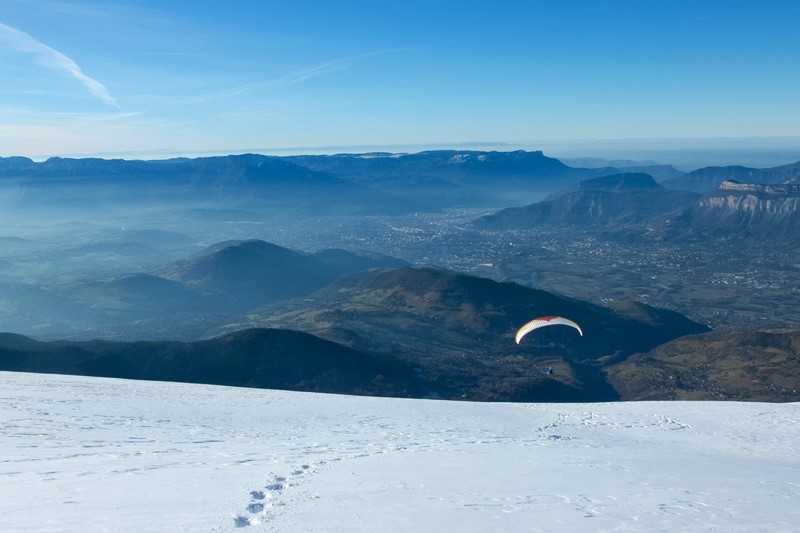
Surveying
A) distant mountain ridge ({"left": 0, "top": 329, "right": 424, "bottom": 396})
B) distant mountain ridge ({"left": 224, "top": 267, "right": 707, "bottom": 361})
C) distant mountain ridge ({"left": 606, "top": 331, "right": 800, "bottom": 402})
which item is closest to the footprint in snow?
distant mountain ridge ({"left": 0, "top": 329, "right": 424, "bottom": 396})

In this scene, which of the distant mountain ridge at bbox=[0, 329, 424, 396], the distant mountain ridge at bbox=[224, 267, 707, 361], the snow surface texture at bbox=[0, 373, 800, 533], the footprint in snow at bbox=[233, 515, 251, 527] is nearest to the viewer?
the footprint in snow at bbox=[233, 515, 251, 527]

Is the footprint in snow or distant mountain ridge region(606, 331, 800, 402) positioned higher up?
the footprint in snow

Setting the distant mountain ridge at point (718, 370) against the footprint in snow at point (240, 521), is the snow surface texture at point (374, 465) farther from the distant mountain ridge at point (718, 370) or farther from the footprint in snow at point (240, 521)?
the distant mountain ridge at point (718, 370)

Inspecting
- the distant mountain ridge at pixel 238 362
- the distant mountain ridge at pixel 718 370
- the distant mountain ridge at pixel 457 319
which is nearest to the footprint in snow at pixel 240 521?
the distant mountain ridge at pixel 238 362

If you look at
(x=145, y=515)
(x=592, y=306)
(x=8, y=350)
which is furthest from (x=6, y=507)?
(x=592, y=306)

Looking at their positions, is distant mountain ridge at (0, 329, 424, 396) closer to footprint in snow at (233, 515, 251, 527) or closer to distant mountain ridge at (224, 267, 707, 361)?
distant mountain ridge at (224, 267, 707, 361)

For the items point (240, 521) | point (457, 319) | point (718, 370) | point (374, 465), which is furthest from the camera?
point (457, 319)

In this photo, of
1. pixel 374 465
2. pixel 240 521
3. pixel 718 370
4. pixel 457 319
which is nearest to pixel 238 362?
pixel 374 465

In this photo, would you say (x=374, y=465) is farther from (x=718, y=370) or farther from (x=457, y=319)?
(x=457, y=319)

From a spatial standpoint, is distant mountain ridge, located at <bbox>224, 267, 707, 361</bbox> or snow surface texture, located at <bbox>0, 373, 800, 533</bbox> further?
distant mountain ridge, located at <bbox>224, 267, 707, 361</bbox>
